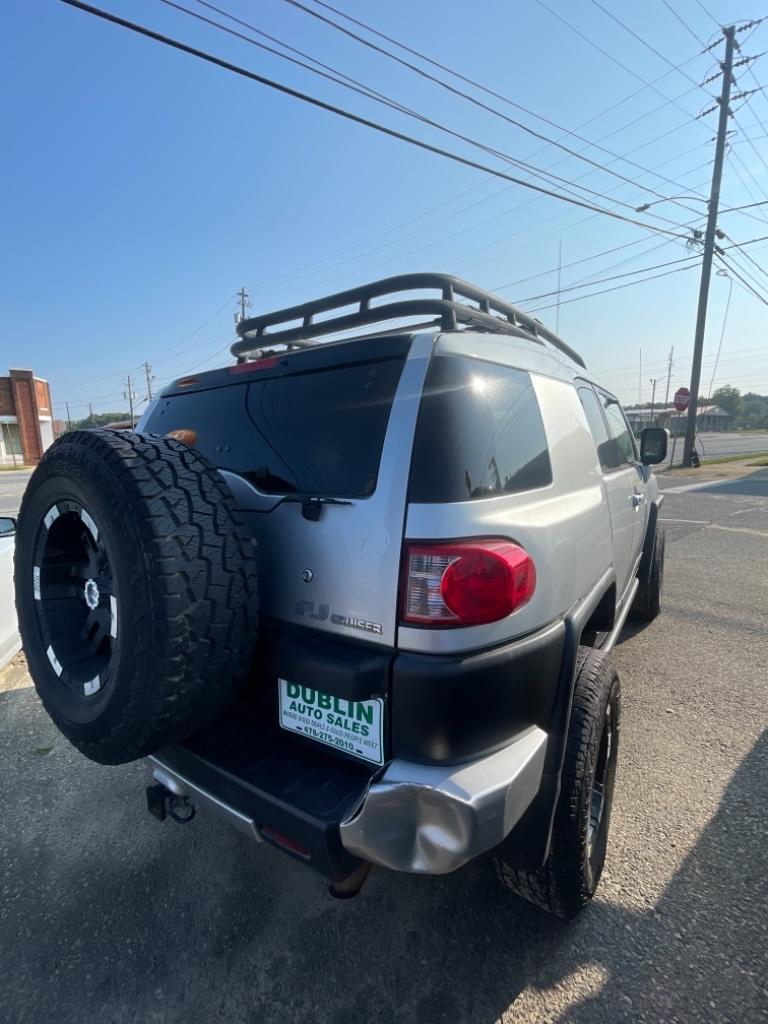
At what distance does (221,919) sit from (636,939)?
1.44 metres

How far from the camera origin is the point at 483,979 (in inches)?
66.2

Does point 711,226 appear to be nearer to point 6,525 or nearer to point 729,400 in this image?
point 6,525

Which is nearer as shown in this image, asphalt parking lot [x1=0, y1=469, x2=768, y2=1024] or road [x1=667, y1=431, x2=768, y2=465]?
asphalt parking lot [x1=0, y1=469, x2=768, y2=1024]

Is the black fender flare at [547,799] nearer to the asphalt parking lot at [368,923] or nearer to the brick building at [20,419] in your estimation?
the asphalt parking lot at [368,923]

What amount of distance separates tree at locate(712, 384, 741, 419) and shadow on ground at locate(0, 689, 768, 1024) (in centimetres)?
11764

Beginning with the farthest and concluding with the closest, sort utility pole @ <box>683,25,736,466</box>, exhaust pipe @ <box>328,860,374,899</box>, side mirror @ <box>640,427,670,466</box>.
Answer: utility pole @ <box>683,25,736,466</box> < side mirror @ <box>640,427,670,466</box> < exhaust pipe @ <box>328,860,374,899</box>

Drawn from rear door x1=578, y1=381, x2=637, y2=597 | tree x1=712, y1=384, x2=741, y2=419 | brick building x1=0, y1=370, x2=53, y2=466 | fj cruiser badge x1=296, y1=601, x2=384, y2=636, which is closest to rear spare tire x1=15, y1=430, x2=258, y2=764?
fj cruiser badge x1=296, y1=601, x2=384, y2=636

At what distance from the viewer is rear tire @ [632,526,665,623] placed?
452cm

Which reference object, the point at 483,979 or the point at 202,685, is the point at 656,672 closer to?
the point at 483,979

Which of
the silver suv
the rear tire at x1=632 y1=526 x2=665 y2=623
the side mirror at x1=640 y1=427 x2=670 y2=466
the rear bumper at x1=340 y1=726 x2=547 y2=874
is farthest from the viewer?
the rear tire at x1=632 y1=526 x2=665 y2=623

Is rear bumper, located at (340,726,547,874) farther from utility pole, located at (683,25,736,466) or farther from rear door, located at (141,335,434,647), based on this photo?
utility pole, located at (683,25,736,466)

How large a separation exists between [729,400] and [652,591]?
390 feet

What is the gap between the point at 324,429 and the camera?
1832 millimetres

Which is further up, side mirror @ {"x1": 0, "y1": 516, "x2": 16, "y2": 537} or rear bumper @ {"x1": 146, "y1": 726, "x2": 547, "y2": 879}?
side mirror @ {"x1": 0, "y1": 516, "x2": 16, "y2": 537}
